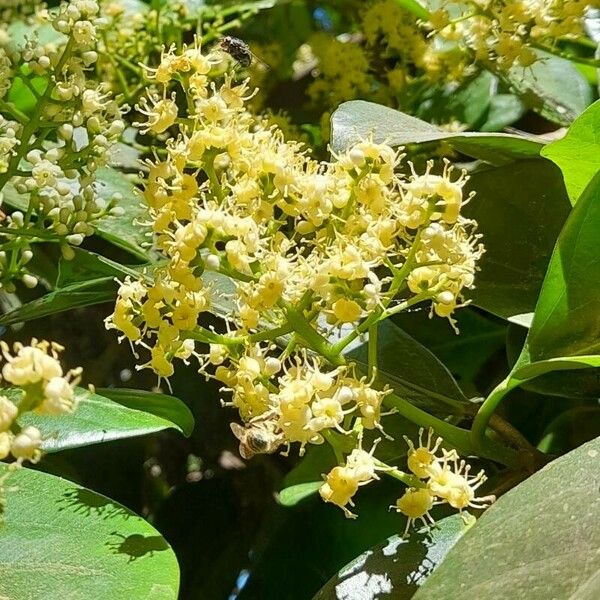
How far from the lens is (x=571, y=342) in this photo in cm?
96

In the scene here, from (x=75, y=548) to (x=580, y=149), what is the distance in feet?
1.94

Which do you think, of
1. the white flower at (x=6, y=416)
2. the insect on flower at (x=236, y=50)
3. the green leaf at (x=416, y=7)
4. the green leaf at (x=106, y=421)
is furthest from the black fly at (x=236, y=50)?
the white flower at (x=6, y=416)

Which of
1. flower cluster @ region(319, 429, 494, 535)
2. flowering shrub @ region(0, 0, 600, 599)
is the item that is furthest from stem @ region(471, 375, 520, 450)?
flower cluster @ region(319, 429, 494, 535)

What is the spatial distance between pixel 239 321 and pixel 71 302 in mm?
306

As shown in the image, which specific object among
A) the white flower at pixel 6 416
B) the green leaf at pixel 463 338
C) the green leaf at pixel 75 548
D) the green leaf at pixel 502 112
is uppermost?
the white flower at pixel 6 416

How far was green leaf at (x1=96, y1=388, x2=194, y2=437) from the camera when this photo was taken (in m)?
0.97

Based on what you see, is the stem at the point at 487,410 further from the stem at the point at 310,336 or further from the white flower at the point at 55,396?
the white flower at the point at 55,396

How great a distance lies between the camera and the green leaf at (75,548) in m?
0.79

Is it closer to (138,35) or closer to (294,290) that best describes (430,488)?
(294,290)

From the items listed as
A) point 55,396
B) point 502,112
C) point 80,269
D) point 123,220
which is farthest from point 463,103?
point 55,396

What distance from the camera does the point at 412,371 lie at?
1.16 metres

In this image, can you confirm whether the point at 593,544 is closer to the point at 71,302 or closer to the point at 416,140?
the point at 416,140

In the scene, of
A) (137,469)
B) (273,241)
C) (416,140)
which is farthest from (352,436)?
(137,469)

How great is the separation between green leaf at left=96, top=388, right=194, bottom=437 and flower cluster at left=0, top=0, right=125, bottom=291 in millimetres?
192
